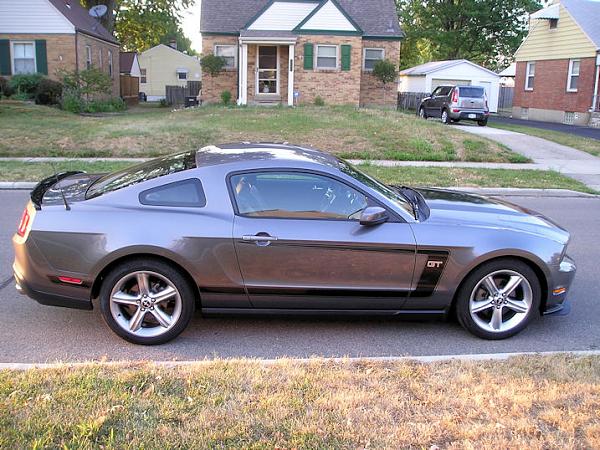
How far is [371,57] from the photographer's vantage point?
29188 mm

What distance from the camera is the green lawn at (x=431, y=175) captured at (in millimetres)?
12086

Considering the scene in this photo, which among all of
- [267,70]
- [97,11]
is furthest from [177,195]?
[97,11]

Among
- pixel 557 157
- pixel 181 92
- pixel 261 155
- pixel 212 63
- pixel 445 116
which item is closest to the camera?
pixel 261 155

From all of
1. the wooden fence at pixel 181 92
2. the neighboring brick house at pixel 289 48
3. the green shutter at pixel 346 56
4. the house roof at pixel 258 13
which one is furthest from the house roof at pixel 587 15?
the wooden fence at pixel 181 92

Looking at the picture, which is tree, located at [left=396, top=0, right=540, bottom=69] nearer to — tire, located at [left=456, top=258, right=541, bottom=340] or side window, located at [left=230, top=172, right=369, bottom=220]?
tire, located at [left=456, top=258, right=541, bottom=340]

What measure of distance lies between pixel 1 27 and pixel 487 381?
30.0m

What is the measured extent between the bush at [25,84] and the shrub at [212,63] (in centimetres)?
705

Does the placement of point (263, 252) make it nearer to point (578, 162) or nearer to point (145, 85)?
point (578, 162)

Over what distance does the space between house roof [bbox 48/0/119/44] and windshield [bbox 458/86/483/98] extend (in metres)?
17.7

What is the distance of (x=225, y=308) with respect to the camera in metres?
4.67

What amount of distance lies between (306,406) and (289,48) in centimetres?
2530

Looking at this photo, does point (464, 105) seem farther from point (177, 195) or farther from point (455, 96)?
point (177, 195)

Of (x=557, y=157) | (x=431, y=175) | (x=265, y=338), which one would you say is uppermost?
(x=557, y=157)

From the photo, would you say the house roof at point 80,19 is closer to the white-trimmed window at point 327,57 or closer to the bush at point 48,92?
the bush at point 48,92
